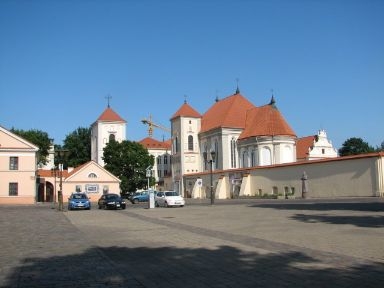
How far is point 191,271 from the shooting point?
30.3 feet

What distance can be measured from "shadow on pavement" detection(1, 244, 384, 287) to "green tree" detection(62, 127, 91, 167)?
99.1 meters

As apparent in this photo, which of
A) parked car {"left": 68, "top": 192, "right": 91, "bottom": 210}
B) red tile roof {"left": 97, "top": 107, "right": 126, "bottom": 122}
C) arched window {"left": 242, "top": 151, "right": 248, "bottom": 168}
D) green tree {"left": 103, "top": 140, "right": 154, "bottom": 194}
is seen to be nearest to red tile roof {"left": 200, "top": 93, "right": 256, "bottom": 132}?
arched window {"left": 242, "top": 151, "right": 248, "bottom": 168}

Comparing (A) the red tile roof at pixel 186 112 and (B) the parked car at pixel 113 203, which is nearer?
(B) the parked car at pixel 113 203

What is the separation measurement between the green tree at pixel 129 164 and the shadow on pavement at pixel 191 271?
64.7m

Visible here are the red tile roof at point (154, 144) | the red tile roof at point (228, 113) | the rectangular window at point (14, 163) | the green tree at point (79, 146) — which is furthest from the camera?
Answer: the red tile roof at point (154, 144)

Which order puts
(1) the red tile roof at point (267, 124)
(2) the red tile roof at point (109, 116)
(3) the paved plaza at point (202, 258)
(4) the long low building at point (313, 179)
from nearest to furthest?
(3) the paved plaza at point (202, 258) → (4) the long low building at point (313, 179) → (1) the red tile roof at point (267, 124) → (2) the red tile roof at point (109, 116)

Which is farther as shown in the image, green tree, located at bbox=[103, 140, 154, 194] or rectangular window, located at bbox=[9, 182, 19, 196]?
green tree, located at bbox=[103, 140, 154, 194]

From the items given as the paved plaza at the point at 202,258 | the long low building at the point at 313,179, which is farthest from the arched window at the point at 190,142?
the paved plaza at the point at 202,258

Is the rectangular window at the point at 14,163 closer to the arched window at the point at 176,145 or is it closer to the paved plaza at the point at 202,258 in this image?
the arched window at the point at 176,145

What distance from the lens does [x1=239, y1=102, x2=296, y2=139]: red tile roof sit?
237 feet

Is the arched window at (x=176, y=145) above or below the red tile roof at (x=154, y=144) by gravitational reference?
below

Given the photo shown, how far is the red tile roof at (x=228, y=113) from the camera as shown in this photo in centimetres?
8019

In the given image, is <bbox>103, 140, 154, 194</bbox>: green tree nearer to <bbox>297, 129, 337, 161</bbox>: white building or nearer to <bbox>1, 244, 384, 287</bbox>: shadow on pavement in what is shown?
<bbox>297, 129, 337, 161</bbox>: white building

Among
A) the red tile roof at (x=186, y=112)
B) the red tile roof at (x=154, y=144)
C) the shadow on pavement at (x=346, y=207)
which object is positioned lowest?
the shadow on pavement at (x=346, y=207)
